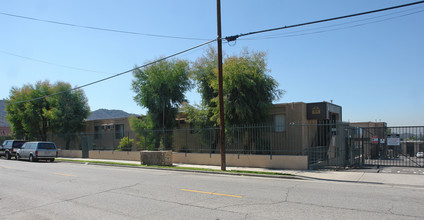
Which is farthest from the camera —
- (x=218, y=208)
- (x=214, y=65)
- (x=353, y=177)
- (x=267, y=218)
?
(x=214, y=65)

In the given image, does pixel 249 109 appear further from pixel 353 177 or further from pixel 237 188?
pixel 237 188

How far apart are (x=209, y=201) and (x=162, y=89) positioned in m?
19.3

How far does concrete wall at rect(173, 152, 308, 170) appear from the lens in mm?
16219

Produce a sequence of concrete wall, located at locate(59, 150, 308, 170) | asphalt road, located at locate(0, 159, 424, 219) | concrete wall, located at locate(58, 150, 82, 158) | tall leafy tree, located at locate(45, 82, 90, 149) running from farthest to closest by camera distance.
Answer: tall leafy tree, located at locate(45, 82, 90, 149) → concrete wall, located at locate(58, 150, 82, 158) → concrete wall, located at locate(59, 150, 308, 170) → asphalt road, located at locate(0, 159, 424, 219)

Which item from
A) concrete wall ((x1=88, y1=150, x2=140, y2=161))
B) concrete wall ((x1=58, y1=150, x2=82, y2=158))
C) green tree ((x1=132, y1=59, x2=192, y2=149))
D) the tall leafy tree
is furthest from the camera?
the tall leafy tree

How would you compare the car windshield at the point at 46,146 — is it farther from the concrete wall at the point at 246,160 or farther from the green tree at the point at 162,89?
the green tree at the point at 162,89

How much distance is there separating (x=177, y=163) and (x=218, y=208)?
46.7 feet

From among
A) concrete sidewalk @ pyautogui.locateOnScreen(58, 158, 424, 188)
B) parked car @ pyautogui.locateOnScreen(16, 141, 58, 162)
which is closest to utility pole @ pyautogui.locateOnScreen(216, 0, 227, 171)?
concrete sidewalk @ pyautogui.locateOnScreen(58, 158, 424, 188)

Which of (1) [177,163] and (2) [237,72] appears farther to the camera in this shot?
(1) [177,163]

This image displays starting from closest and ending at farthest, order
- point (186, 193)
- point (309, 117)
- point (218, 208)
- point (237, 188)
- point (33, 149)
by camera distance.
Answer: point (218, 208), point (186, 193), point (237, 188), point (309, 117), point (33, 149)

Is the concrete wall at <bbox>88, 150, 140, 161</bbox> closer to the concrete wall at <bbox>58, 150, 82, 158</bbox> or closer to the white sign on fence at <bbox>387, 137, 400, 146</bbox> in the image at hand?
the concrete wall at <bbox>58, 150, 82, 158</bbox>

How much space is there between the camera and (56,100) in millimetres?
35625

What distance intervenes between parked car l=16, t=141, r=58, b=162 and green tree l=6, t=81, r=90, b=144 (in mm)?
8402

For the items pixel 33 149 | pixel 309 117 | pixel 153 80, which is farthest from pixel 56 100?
pixel 309 117
